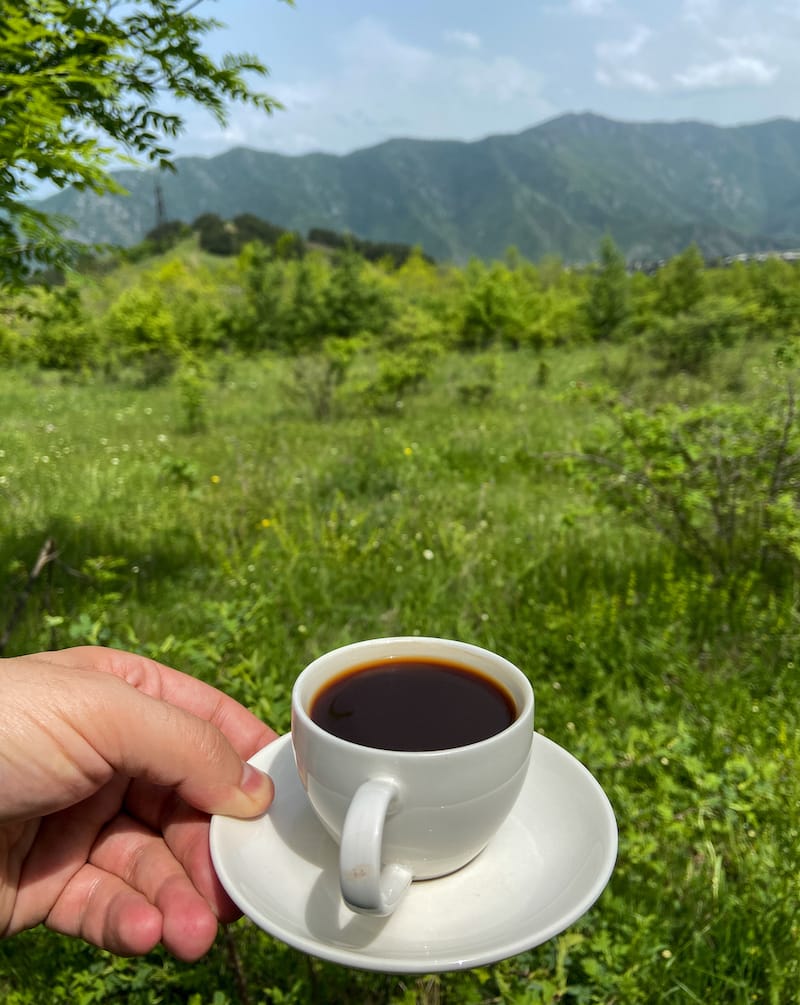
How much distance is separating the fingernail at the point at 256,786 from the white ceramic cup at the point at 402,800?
120 millimetres

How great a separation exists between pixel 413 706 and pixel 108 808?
69 centimetres

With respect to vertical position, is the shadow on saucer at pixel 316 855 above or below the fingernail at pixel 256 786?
below

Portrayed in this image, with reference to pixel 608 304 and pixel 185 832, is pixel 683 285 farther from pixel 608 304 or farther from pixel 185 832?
pixel 185 832

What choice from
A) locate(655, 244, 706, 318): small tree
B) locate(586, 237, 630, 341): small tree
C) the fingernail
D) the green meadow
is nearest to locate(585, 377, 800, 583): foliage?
the green meadow

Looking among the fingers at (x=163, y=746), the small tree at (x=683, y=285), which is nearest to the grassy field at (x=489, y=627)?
the fingers at (x=163, y=746)

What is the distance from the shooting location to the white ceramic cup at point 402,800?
0.75m

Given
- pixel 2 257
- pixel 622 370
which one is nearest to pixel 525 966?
pixel 2 257

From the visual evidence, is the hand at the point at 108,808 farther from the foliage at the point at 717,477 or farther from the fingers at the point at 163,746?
the foliage at the point at 717,477

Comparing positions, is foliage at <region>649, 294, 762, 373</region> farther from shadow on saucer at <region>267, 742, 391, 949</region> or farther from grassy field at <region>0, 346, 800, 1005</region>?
shadow on saucer at <region>267, 742, 391, 949</region>

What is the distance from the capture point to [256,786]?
1045mm

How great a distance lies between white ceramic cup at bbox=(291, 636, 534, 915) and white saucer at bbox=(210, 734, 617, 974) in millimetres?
54

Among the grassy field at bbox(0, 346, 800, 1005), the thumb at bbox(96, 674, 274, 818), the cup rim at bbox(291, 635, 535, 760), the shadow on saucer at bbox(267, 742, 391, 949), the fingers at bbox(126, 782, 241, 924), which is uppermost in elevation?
the cup rim at bbox(291, 635, 535, 760)

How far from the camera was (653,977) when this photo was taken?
1467mm

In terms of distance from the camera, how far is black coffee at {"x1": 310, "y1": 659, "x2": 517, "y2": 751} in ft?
3.33
